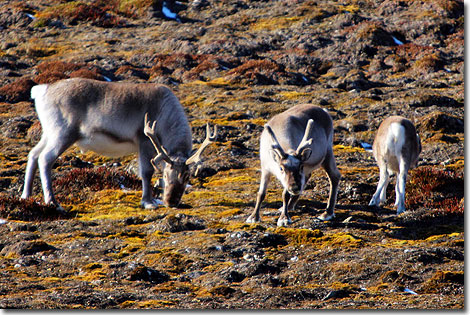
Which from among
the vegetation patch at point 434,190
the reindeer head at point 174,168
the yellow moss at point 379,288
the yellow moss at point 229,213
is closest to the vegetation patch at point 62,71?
the reindeer head at point 174,168

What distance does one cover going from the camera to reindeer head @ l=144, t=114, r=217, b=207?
14094 mm

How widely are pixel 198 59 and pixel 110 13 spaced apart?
1524 centimetres

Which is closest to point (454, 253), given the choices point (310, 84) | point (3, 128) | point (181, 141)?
point (181, 141)

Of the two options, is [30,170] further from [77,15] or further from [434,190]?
[77,15]

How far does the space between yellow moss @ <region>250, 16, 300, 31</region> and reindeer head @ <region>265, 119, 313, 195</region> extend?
3491cm

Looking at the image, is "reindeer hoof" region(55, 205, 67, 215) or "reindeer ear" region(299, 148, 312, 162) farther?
"reindeer hoof" region(55, 205, 67, 215)

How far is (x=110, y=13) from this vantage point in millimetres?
49875

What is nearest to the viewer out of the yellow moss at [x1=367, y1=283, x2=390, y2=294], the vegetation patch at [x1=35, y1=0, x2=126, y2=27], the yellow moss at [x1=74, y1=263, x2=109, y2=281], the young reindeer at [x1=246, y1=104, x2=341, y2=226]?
the yellow moss at [x1=367, y1=283, x2=390, y2=294]

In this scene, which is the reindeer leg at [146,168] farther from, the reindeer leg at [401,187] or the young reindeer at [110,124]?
the reindeer leg at [401,187]

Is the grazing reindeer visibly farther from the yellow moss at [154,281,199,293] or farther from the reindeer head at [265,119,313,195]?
the yellow moss at [154,281,199,293]

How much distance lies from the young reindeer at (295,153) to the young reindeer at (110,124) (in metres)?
2.33

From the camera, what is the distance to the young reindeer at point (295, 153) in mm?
11969

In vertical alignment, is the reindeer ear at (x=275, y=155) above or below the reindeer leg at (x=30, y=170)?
above

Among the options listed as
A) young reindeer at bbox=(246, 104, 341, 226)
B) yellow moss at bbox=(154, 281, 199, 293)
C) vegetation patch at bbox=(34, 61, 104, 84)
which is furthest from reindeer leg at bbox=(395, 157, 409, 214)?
vegetation patch at bbox=(34, 61, 104, 84)
